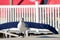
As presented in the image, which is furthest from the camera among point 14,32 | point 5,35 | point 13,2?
point 13,2

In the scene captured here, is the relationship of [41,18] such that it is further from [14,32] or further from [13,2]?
[13,2]

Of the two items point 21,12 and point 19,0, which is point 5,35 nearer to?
point 21,12

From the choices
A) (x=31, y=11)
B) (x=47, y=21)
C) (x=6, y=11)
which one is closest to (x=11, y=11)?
(x=6, y=11)

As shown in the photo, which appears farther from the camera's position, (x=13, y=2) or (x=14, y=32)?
(x=13, y=2)

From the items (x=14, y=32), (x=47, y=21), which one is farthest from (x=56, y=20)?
(x=14, y=32)

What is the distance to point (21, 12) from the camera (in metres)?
11.0

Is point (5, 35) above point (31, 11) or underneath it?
underneath

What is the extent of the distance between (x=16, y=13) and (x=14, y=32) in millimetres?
871

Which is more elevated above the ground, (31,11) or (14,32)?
(31,11)

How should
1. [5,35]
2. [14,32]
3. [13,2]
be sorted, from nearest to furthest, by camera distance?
[5,35]
[14,32]
[13,2]

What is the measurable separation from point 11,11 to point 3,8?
0.38m

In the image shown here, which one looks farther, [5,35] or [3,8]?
[3,8]

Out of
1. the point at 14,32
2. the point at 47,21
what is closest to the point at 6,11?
the point at 14,32

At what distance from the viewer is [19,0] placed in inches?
496
